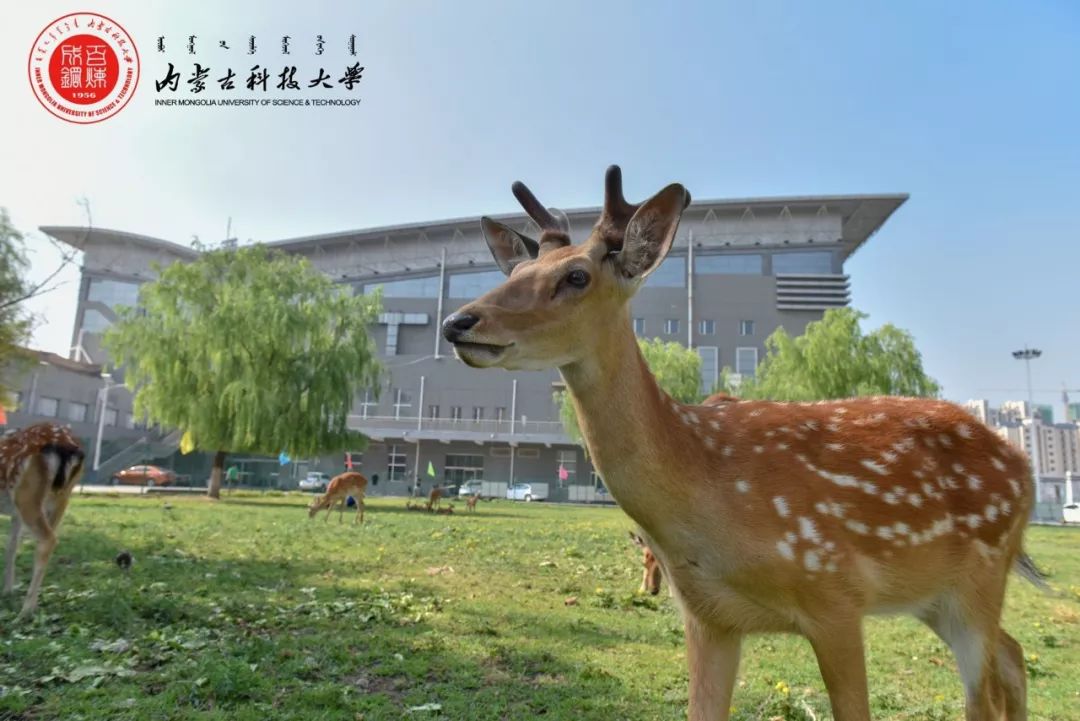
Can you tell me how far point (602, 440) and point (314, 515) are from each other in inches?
829

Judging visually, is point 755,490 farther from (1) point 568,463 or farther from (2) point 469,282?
(2) point 469,282

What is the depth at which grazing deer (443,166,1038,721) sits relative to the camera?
10.7ft

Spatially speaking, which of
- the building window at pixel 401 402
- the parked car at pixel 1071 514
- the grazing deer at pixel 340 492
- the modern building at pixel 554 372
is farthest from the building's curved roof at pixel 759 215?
the grazing deer at pixel 340 492

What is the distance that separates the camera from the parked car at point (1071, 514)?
44763mm

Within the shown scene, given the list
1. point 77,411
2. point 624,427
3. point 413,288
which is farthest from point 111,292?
point 624,427

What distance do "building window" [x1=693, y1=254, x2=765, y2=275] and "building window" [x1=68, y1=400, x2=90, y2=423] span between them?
5558cm

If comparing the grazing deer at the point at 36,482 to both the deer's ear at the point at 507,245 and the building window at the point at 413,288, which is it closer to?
the deer's ear at the point at 507,245

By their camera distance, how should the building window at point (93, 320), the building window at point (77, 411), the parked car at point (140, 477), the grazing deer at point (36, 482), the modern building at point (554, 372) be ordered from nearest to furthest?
the grazing deer at point (36, 482), the parked car at point (140, 477), the building window at point (77, 411), the modern building at point (554, 372), the building window at point (93, 320)

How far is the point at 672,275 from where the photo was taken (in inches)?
2601

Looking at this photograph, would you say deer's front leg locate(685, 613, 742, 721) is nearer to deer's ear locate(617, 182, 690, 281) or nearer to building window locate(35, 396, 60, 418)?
deer's ear locate(617, 182, 690, 281)

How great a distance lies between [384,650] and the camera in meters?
6.12

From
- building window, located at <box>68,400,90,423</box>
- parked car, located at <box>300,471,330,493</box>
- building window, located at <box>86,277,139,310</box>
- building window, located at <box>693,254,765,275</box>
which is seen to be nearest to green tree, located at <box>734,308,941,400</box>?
building window, located at <box>693,254,765,275</box>

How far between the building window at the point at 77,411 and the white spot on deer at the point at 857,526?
69.4 m

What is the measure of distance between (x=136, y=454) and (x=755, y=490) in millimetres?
64354
